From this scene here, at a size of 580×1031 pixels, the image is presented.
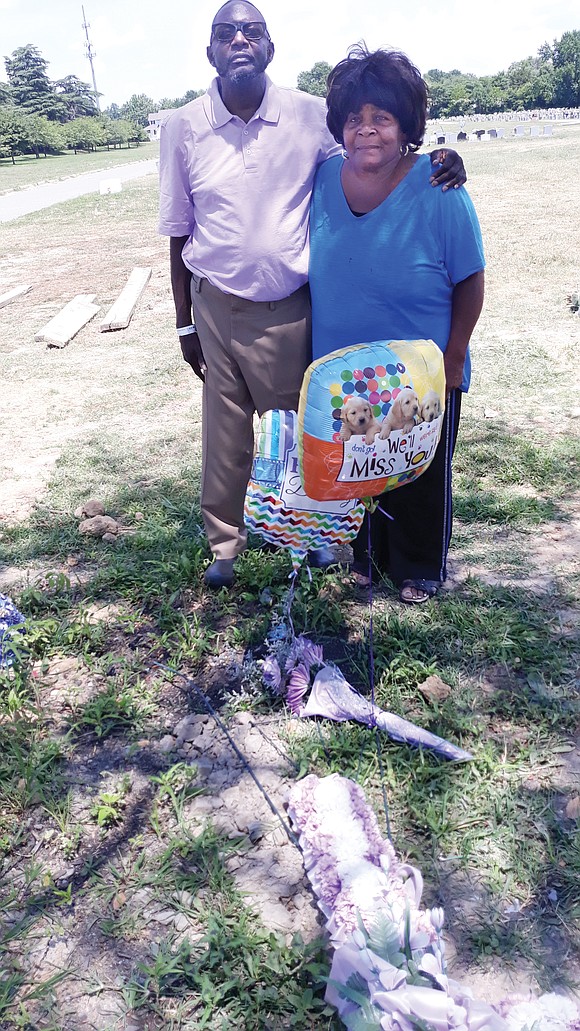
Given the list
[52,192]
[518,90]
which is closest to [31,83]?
[518,90]

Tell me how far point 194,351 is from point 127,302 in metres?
5.51

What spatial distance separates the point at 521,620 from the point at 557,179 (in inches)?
613

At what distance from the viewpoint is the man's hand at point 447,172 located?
7.43 feet

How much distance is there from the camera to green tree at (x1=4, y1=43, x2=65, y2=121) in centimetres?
6250

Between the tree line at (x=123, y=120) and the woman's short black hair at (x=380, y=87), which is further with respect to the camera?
the tree line at (x=123, y=120)

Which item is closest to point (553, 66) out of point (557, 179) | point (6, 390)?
point (557, 179)

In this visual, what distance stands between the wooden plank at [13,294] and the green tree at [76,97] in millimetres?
64193

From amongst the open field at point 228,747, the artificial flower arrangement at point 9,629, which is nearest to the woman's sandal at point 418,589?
the open field at point 228,747

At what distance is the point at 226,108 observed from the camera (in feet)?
8.25

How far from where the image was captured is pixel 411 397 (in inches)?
82.7

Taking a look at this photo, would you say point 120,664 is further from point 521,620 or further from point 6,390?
point 6,390

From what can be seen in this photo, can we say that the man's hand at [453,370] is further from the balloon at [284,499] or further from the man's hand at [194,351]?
the man's hand at [194,351]

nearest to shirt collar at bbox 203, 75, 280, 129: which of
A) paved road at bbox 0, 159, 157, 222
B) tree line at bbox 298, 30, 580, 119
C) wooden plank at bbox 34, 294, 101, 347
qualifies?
wooden plank at bbox 34, 294, 101, 347

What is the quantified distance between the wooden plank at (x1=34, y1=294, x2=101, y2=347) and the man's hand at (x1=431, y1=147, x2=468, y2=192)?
5310 millimetres
